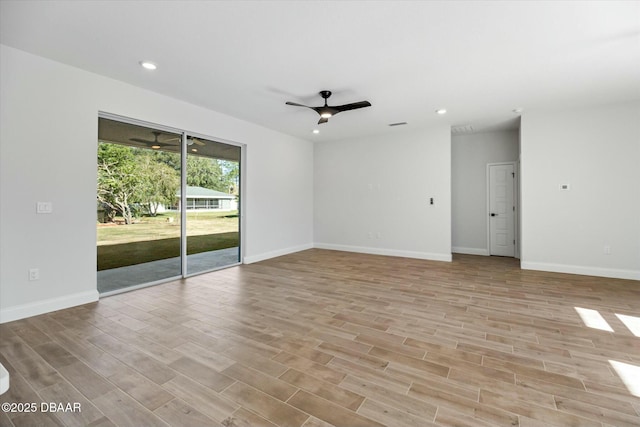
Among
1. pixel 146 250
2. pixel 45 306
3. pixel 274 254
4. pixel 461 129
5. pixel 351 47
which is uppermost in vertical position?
pixel 461 129

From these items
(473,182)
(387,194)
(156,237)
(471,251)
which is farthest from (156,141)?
(471,251)

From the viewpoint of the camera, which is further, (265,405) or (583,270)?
(583,270)

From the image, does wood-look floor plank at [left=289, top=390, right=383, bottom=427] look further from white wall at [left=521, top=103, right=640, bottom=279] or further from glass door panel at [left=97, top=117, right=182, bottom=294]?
white wall at [left=521, top=103, right=640, bottom=279]

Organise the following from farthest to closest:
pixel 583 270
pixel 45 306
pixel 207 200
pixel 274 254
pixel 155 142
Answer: pixel 274 254, pixel 207 200, pixel 583 270, pixel 155 142, pixel 45 306

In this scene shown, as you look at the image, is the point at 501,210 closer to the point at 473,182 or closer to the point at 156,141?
the point at 473,182

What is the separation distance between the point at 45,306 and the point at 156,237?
5.01ft

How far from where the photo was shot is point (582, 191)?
196 inches

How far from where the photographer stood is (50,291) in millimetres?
3324

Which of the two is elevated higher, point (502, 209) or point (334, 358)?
point (502, 209)

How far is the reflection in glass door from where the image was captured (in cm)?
491

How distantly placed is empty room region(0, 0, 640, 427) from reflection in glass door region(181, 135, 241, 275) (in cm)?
4

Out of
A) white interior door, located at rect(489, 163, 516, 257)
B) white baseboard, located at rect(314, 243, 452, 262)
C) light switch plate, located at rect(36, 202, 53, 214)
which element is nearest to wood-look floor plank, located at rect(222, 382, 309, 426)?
light switch plate, located at rect(36, 202, 53, 214)

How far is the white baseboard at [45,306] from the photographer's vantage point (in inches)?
119

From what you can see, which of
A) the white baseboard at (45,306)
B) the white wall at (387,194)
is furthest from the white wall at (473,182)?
the white baseboard at (45,306)
